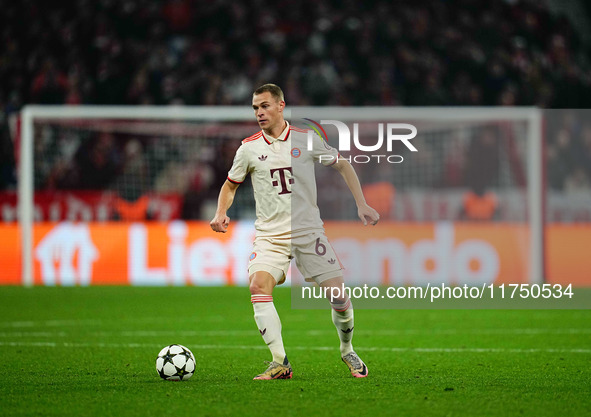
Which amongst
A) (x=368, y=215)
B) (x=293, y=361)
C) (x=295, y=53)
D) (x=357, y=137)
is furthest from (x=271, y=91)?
(x=295, y=53)

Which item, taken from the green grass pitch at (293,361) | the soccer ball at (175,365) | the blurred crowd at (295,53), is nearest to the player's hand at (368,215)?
the green grass pitch at (293,361)

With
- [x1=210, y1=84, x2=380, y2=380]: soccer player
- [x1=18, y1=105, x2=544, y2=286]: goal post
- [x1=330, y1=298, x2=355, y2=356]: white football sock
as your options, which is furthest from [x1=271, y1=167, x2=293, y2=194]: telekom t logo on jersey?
[x1=18, y1=105, x2=544, y2=286]: goal post

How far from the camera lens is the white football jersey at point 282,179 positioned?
6.15 m

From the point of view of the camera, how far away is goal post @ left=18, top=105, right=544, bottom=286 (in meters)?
14.8

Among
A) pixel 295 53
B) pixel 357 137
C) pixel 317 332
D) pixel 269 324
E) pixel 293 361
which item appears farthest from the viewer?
pixel 295 53

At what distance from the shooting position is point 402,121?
15.5m

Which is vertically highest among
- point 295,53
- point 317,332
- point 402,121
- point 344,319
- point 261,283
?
point 295,53

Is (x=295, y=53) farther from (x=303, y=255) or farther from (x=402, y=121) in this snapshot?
(x=303, y=255)

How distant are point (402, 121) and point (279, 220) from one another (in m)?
9.61

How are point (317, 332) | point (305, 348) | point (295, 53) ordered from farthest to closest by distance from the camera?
point (295, 53)
point (317, 332)
point (305, 348)

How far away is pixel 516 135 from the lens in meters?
15.6

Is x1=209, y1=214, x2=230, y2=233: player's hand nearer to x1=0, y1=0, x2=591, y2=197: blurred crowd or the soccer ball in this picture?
the soccer ball

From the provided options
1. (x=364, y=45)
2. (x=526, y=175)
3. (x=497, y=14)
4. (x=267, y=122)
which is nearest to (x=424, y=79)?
(x=364, y=45)

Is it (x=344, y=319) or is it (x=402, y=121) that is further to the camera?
(x=402, y=121)
